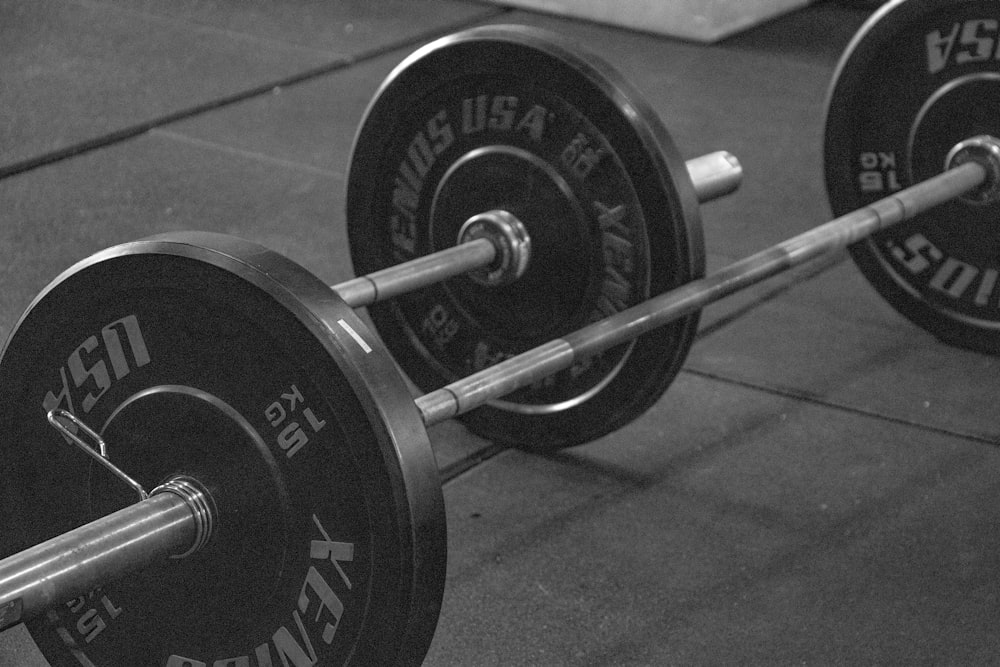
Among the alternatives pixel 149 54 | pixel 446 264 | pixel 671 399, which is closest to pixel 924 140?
pixel 671 399

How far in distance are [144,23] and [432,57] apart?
2648 mm

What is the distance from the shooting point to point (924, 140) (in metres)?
2.44

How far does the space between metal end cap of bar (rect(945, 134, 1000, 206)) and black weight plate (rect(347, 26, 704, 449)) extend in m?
0.74

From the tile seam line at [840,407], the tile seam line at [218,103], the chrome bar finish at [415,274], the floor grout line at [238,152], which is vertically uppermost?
the chrome bar finish at [415,274]

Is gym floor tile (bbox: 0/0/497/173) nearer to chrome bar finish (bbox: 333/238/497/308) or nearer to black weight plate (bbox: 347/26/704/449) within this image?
black weight plate (bbox: 347/26/704/449)

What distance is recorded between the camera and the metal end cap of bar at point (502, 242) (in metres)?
1.97

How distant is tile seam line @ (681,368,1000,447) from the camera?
221 centimetres

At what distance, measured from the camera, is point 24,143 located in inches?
130

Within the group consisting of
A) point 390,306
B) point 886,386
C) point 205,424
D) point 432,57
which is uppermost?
point 432,57

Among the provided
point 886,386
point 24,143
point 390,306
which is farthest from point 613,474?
point 24,143

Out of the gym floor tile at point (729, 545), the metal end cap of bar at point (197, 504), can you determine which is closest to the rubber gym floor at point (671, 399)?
the gym floor tile at point (729, 545)

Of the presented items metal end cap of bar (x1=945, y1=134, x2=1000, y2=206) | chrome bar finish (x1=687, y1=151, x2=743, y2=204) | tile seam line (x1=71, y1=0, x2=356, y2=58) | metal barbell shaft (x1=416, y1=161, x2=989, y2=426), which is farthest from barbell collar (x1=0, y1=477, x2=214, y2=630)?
tile seam line (x1=71, y1=0, x2=356, y2=58)

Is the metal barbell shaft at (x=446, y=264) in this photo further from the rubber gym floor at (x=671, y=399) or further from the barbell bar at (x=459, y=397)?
the rubber gym floor at (x=671, y=399)

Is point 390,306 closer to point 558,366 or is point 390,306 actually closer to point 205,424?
point 558,366
